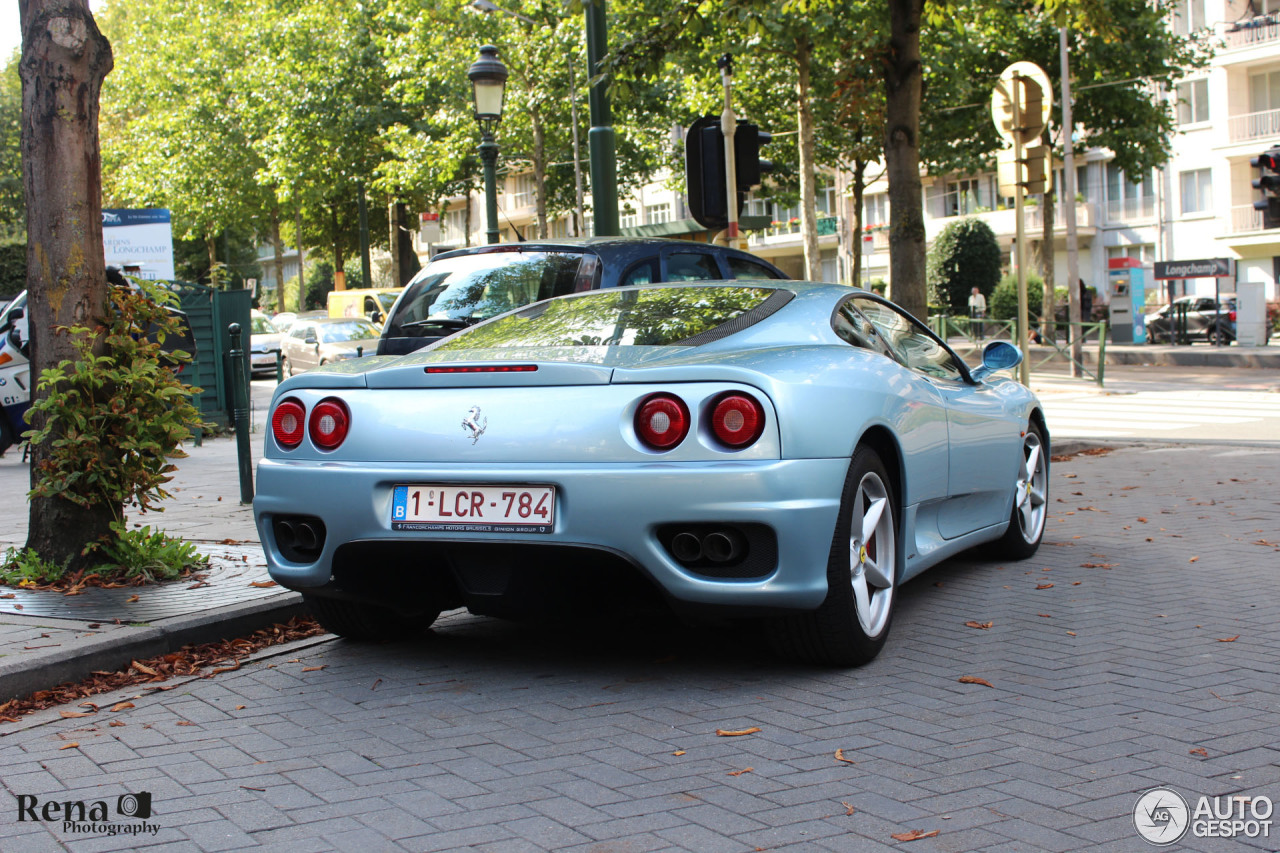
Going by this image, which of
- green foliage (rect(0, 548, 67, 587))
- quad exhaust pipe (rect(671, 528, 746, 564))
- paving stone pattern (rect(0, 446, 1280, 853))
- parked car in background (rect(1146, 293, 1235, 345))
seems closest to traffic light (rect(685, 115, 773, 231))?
paving stone pattern (rect(0, 446, 1280, 853))

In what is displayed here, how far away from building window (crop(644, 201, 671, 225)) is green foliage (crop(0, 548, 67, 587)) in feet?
219

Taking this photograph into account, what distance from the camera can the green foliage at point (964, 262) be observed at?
5081 centimetres

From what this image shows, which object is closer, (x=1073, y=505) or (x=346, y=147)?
(x=1073, y=505)

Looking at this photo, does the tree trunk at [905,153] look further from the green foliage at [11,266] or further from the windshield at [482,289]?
the green foliage at [11,266]

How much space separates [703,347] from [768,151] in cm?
3557

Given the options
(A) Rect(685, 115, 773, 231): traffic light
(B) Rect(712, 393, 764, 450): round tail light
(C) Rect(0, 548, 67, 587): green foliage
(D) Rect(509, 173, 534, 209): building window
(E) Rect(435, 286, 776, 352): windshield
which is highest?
Answer: (D) Rect(509, 173, 534, 209): building window

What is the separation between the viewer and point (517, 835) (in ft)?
9.93

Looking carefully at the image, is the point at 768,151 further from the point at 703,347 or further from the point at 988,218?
the point at 703,347

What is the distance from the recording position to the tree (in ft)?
19.3

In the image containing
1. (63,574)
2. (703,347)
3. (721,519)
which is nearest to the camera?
(721,519)

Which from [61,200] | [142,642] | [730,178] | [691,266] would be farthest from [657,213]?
[142,642]

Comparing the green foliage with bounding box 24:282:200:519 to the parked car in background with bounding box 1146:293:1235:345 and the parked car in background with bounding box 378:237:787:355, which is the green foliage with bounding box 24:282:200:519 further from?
the parked car in background with bounding box 1146:293:1235:345

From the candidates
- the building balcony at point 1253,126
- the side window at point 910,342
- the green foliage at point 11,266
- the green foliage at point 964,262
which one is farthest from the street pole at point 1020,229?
the building balcony at point 1253,126

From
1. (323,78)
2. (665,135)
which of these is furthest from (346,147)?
(665,135)
